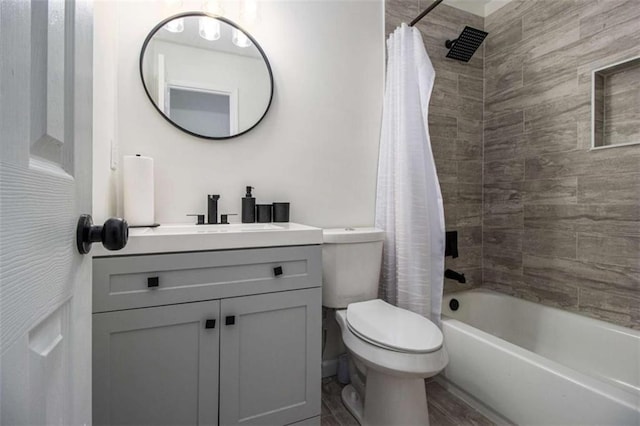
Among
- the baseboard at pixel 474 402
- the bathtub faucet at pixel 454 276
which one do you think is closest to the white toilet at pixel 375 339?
the baseboard at pixel 474 402

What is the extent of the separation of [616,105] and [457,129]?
2.74 ft

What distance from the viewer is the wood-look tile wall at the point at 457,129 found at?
6.97ft

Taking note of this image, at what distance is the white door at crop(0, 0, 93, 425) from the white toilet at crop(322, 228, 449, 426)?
954 millimetres

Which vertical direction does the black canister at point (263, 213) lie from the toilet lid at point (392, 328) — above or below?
above

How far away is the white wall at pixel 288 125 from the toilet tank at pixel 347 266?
317 mm

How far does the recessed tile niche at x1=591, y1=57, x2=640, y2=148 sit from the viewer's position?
1.57m

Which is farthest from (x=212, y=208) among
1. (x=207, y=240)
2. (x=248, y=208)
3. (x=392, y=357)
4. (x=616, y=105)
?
(x=616, y=105)

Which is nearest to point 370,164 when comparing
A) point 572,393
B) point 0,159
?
point 572,393

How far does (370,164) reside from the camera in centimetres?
198

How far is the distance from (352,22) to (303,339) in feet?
6.17

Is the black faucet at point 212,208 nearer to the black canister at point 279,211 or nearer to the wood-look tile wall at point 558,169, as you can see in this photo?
the black canister at point 279,211

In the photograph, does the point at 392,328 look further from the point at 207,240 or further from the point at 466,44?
the point at 466,44

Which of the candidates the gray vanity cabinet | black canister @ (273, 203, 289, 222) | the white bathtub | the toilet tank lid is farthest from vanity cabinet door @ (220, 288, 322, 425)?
the white bathtub

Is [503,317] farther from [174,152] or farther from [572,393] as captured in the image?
[174,152]
